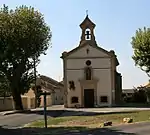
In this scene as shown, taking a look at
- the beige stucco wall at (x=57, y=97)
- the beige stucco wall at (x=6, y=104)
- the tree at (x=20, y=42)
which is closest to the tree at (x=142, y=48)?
the tree at (x=20, y=42)

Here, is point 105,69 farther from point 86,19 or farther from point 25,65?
point 25,65

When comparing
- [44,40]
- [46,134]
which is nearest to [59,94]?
[44,40]

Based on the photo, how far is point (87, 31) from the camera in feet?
236

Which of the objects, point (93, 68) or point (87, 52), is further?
point (87, 52)

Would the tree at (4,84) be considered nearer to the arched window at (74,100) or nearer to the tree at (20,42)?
the tree at (20,42)

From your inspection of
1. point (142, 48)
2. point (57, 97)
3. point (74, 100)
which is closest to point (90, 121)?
point (142, 48)

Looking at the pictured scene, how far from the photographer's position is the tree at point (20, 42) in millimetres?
54531

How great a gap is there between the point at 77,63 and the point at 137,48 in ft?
61.7

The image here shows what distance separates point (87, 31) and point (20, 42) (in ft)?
65.1

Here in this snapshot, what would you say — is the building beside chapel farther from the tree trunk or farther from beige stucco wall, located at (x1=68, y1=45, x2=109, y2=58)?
the tree trunk

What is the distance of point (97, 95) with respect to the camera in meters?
70.4

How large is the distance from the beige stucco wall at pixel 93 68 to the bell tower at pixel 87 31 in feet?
6.25

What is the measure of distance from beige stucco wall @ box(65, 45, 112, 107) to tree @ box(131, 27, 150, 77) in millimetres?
15723

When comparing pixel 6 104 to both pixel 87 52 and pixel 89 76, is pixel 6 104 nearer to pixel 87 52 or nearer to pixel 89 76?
pixel 89 76
